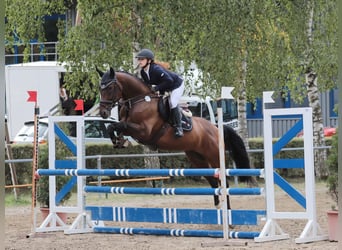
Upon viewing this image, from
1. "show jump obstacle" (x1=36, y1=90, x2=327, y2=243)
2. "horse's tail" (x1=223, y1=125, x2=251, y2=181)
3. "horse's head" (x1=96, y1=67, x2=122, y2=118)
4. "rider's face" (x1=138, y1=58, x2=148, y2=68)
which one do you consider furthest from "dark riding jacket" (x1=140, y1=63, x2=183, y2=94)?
"horse's tail" (x1=223, y1=125, x2=251, y2=181)

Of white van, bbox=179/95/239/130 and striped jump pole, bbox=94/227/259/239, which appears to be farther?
white van, bbox=179/95/239/130

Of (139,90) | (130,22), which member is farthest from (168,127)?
(130,22)

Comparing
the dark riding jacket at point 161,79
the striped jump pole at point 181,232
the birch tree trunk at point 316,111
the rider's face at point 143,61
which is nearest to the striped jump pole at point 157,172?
the striped jump pole at point 181,232

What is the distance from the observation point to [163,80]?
8391 mm

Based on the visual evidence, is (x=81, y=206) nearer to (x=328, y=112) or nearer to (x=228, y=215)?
(x=228, y=215)

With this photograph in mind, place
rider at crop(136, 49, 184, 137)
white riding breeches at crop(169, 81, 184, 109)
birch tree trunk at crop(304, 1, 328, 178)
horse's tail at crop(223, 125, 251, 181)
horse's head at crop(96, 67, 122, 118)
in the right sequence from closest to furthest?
1. horse's head at crop(96, 67, 122, 118)
2. rider at crop(136, 49, 184, 137)
3. white riding breeches at crop(169, 81, 184, 109)
4. horse's tail at crop(223, 125, 251, 181)
5. birch tree trunk at crop(304, 1, 328, 178)

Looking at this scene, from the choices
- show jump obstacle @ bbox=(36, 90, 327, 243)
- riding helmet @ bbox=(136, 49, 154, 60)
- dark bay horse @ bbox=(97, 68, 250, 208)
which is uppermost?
riding helmet @ bbox=(136, 49, 154, 60)

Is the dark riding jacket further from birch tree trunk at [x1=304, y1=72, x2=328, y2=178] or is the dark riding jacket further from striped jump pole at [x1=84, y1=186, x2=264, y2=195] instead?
birch tree trunk at [x1=304, y1=72, x2=328, y2=178]

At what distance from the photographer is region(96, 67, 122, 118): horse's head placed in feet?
26.5

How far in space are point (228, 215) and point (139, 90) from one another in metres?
1.97

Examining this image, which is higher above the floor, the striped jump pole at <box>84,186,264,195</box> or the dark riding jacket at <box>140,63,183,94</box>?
the dark riding jacket at <box>140,63,183,94</box>

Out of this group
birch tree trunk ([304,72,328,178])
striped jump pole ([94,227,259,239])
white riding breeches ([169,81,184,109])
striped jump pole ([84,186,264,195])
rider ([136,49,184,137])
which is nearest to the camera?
striped jump pole ([84,186,264,195])

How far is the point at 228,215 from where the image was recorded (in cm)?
734

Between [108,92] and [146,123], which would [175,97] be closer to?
[146,123]
